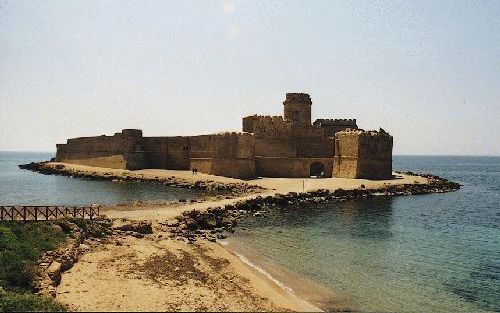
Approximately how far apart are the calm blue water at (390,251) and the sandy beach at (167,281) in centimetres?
199

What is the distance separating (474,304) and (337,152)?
30321 millimetres

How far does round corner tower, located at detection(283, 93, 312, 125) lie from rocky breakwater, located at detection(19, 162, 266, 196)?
1337cm

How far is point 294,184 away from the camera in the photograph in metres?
37.2

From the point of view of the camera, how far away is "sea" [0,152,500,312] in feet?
42.1

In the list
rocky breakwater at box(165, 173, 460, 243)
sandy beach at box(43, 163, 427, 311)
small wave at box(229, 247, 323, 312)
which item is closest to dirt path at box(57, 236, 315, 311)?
sandy beach at box(43, 163, 427, 311)

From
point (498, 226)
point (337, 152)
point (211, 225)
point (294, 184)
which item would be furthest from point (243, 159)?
point (498, 226)

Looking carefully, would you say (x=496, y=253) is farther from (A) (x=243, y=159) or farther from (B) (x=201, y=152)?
(B) (x=201, y=152)

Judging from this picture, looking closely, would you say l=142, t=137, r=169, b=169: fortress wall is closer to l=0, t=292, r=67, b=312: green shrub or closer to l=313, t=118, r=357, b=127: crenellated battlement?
l=313, t=118, r=357, b=127: crenellated battlement

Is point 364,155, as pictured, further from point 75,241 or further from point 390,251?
point 75,241

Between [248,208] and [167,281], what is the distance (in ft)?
49.9

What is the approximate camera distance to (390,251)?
18.0 m

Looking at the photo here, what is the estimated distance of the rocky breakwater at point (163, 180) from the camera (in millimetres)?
35219

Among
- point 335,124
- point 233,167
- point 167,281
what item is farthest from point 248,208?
point 335,124

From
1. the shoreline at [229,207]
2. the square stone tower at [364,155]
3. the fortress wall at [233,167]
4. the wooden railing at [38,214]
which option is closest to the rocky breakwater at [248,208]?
the shoreline at [229,207]
